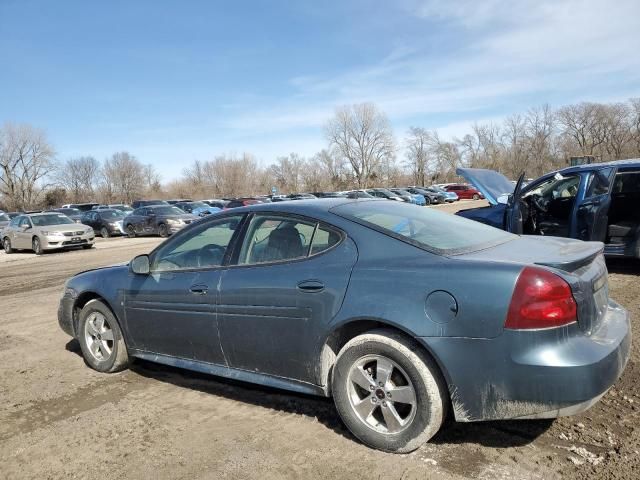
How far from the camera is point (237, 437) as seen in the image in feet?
10.9

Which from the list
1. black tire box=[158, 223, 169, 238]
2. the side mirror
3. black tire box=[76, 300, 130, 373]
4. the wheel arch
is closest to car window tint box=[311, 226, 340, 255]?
the wheel arch

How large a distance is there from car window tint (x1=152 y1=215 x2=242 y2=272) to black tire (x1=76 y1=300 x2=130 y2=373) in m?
0.76

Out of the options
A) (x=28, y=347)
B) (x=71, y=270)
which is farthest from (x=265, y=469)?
(x=71, y=270)

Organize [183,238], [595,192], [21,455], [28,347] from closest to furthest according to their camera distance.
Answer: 1. [21,455]
2. [183,238]
3. [28,347]
4. [595,192]

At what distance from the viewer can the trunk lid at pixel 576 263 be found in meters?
2.79

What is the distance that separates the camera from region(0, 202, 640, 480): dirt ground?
283 cm

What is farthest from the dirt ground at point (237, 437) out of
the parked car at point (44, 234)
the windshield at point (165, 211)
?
the windshield at point (165, 211)

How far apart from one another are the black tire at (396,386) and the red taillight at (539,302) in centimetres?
53

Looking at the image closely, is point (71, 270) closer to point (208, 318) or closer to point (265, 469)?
point (208, 318)

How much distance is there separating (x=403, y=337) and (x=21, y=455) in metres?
2.55

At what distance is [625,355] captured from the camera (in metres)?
2.97

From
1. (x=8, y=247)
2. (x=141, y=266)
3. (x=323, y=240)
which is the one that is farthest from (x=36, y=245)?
(x=323, y=240)

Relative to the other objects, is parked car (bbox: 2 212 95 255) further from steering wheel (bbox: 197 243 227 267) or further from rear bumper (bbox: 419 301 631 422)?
rear bumper (bbox: 419 301 631 422)

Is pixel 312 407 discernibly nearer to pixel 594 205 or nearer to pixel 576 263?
pixel 576 263
